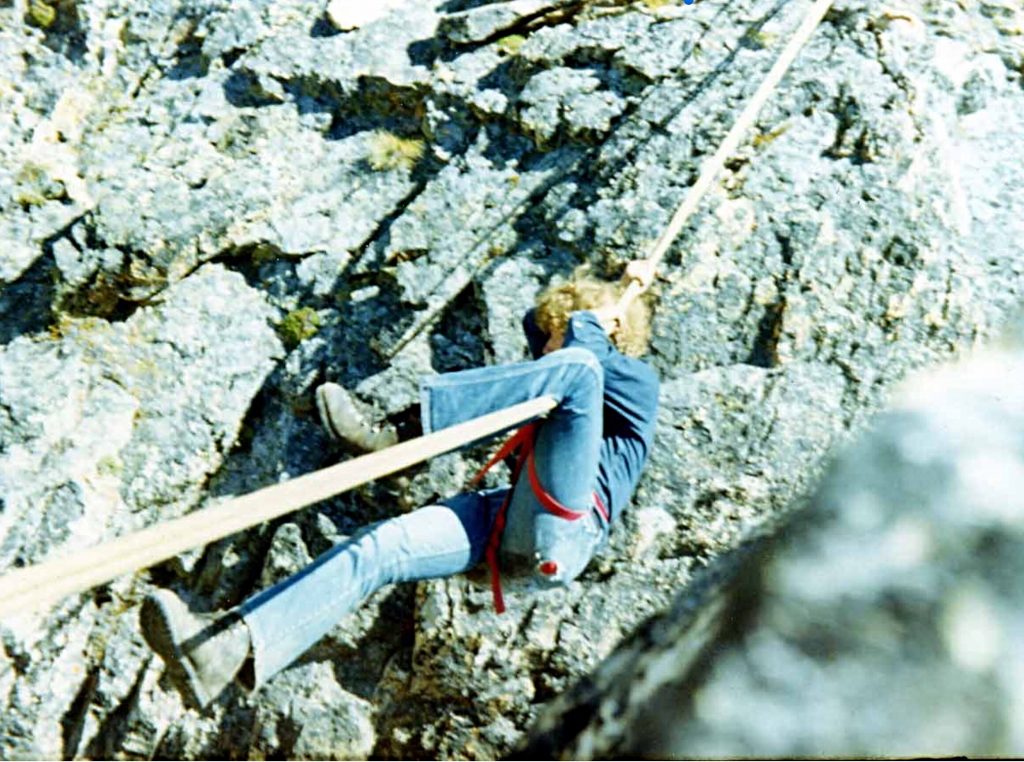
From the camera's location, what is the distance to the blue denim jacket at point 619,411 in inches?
146

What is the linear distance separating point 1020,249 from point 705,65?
1781 millimetres

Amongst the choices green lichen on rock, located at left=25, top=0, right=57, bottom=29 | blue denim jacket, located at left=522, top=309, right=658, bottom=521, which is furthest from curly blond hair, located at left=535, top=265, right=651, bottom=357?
green lichen on rock, located at left=25, top=0, right=57, bottom=29

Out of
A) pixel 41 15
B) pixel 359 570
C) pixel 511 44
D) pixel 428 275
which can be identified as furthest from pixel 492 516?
pixel 41 15

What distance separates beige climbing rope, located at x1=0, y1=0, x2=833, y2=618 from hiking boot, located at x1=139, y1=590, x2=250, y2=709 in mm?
415

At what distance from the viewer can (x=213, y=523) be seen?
7.63 feet

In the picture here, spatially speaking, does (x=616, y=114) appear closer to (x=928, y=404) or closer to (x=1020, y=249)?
(x=1020, y=249)

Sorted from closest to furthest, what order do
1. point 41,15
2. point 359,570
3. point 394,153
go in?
1. point 359,570
2. point 394,153
3. point 41,15

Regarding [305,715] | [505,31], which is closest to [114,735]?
[305,715]

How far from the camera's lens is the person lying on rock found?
124 inches

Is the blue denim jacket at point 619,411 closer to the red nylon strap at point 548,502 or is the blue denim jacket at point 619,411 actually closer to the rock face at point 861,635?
the red nylon strap at point 548,502

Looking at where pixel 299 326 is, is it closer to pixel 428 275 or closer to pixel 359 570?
pixel 428 275

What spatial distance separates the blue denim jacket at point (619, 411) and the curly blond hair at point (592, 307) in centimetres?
20

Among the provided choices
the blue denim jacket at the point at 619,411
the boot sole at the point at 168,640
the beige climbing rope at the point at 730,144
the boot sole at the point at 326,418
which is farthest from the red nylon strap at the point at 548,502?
the boot sole at the point at 168,640

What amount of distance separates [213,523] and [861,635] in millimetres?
1783
